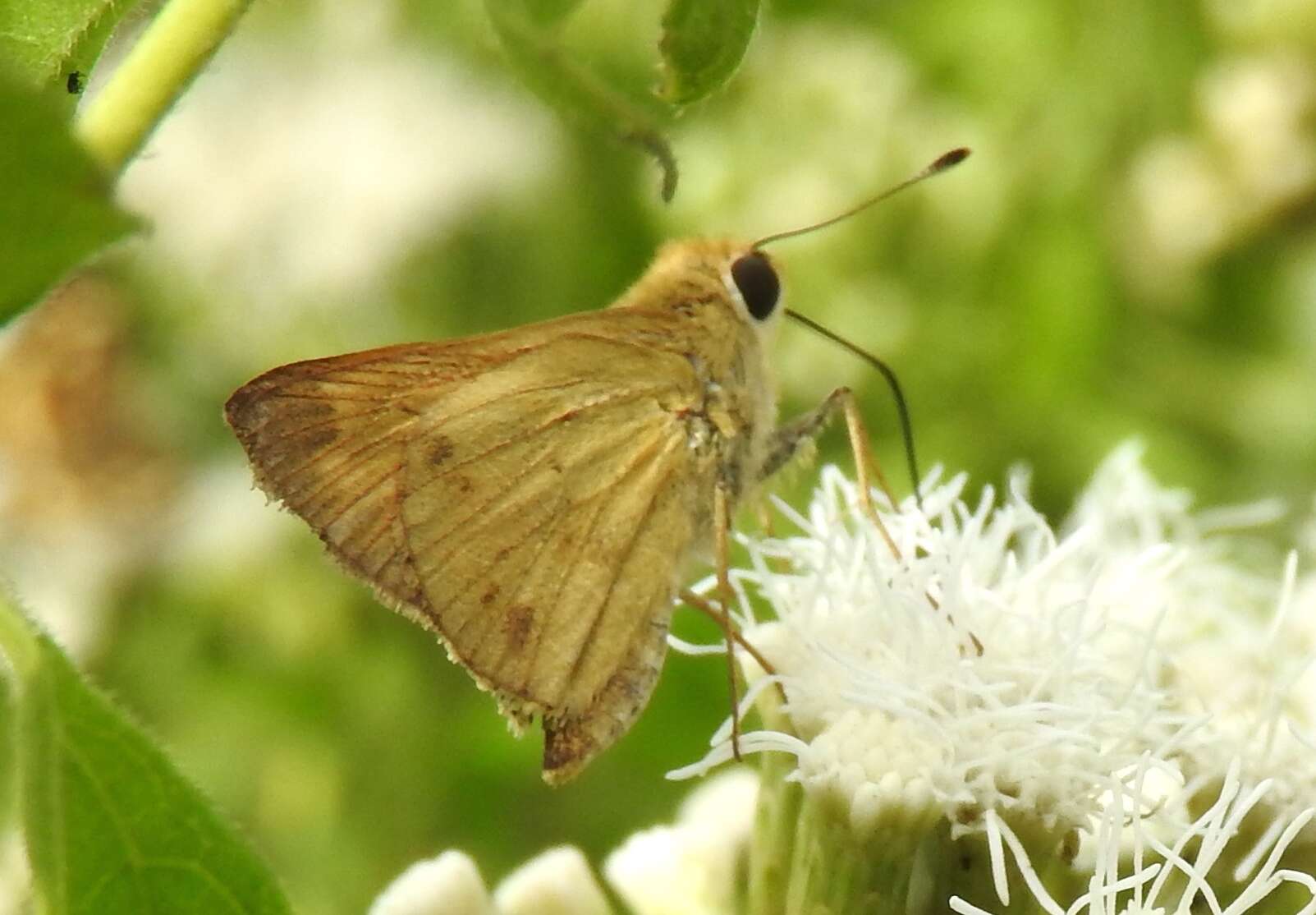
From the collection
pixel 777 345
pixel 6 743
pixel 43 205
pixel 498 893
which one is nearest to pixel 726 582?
pixel 498 893

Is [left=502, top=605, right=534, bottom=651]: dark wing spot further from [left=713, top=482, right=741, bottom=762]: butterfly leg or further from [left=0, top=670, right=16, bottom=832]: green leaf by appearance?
[left=0, top=670, right=16, bottom=832]: green leaf

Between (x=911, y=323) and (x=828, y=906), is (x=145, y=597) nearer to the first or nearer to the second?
(x=911, y=323)

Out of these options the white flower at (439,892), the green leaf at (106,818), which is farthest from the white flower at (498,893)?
the green leaf at (106,818)

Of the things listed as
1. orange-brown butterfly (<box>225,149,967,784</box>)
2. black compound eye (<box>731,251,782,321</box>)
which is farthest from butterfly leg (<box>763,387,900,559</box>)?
black compound eye (<box>731,251,782,321</box>)

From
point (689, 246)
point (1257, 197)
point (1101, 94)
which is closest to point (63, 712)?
point (689, 246)

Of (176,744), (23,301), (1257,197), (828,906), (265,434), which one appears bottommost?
(1257,197)

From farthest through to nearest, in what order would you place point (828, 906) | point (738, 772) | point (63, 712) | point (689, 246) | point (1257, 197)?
point (1257, 197), point (738, 772), point (689, 246), point (828, 906), point (63, 712)

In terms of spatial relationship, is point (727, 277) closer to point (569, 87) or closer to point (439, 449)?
point (439, 449)
